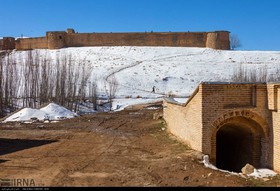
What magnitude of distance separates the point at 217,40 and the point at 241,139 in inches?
2044

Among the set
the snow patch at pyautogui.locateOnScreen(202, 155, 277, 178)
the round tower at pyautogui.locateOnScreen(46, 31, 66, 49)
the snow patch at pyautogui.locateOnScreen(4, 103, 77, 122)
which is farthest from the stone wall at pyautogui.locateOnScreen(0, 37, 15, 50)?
the snow patch at pyautogui.locateOnScreen(202, 155, 277, 178)

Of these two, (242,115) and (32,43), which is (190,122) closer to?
(242,115)

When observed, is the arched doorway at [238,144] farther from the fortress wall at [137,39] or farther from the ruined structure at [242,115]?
the fortress wall at [137,39]

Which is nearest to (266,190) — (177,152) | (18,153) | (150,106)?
(177,152)

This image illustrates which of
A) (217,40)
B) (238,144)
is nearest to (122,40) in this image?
(217,40)

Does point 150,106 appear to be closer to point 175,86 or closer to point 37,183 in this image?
point 175,86

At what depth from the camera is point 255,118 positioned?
10.7 m

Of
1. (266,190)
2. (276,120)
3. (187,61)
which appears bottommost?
(266,190)

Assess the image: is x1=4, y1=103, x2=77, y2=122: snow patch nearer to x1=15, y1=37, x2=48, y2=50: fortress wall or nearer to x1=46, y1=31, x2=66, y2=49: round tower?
x1=46, y1=31, x2=66, y2=49: round tower

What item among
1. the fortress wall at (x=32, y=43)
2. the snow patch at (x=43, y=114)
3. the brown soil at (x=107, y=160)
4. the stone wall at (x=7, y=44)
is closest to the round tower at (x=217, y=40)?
the fortress wall at (x=32, y=43)

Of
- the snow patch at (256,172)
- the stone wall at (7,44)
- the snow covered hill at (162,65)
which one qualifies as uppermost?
the stone wall at (7,44)

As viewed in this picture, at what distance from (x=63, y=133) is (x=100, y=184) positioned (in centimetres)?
945

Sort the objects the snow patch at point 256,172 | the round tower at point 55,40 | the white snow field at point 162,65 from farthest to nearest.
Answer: the round tower at point 55,40 → the white snow field at point 162,65 → the snow patch at point 256,172

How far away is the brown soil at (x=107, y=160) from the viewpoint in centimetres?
823
